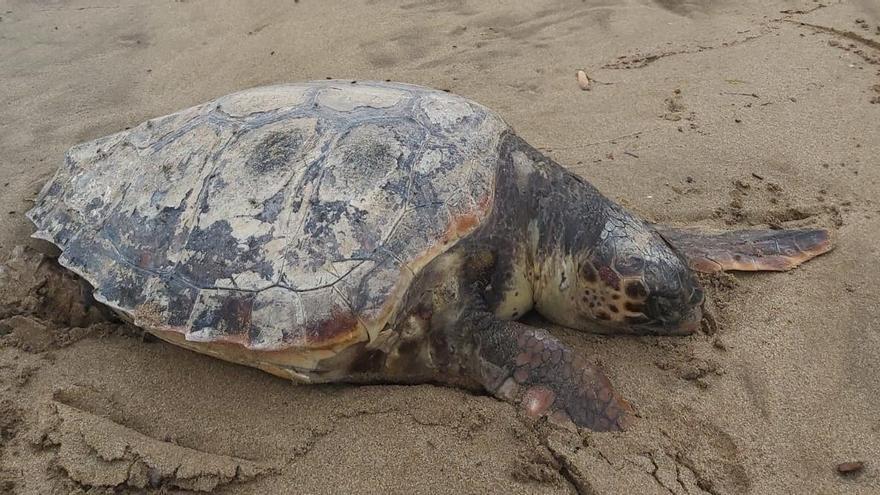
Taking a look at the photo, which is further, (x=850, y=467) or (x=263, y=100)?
(x=263, y=100)

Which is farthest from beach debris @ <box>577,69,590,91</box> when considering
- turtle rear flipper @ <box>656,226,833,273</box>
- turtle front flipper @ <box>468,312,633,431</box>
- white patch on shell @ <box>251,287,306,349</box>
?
white patch on shell @ <box>251,287,306,349</box>

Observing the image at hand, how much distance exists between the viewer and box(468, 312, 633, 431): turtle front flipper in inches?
67.2

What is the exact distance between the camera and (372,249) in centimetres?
178

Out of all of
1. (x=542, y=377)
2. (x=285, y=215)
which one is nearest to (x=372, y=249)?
(x=285, y=215)

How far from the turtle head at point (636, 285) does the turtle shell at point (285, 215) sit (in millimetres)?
405

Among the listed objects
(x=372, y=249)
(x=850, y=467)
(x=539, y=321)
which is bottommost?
(x=850, y=467)

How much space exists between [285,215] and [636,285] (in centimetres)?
109

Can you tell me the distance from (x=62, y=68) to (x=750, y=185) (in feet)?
13.0

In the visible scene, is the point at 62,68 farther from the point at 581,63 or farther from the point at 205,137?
the point at 581,63

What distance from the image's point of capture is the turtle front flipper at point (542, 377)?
1.71m

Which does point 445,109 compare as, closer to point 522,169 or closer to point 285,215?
point 522,169

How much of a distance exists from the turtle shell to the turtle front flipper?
1.01 ft

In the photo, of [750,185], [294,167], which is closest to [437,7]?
[750,185]

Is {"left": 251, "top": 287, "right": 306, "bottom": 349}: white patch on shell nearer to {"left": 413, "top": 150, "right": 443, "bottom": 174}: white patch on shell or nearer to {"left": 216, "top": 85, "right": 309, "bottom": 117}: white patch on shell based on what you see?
{"left": 413, "top": 150, "right": 443, "bottom": 174}: white patch on shell
